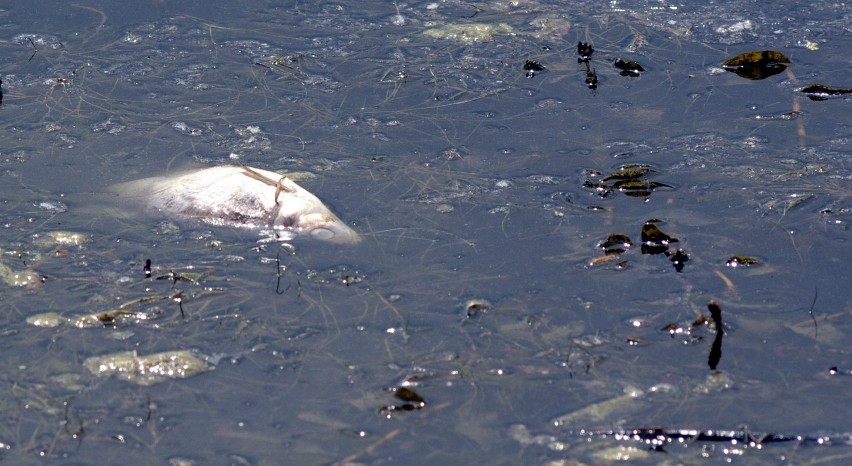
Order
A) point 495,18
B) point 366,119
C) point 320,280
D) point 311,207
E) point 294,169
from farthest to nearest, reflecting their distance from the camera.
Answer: point 495,18, point 366,119, point 294,169, point 311,207, point 320,280

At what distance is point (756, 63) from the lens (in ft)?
19.0

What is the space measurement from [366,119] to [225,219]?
110 centimetres

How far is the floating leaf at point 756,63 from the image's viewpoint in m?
5.78

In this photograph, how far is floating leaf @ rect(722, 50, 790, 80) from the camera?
5777 mm

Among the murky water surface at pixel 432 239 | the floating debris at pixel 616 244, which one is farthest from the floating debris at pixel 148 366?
the floating debris at pixel 616 244

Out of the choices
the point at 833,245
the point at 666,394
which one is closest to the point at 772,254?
the point at 833,245

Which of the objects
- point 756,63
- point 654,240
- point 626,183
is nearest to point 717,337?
point 654,240

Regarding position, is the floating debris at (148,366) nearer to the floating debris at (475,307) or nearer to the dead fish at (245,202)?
the dead fish at (245,202)

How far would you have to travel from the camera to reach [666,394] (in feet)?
12.0

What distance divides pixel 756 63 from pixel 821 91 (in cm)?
40

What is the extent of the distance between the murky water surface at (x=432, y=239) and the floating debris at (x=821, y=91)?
8 cm

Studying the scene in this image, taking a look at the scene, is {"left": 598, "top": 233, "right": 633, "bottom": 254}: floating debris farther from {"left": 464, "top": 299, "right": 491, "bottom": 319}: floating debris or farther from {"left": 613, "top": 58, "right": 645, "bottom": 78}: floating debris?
{"left": 613, "top": 58, "right": 645, "bottom": 78}: floating debris

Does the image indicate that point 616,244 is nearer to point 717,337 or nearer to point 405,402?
point 717,337

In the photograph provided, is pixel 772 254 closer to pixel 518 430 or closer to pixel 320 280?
pixel 518 430
